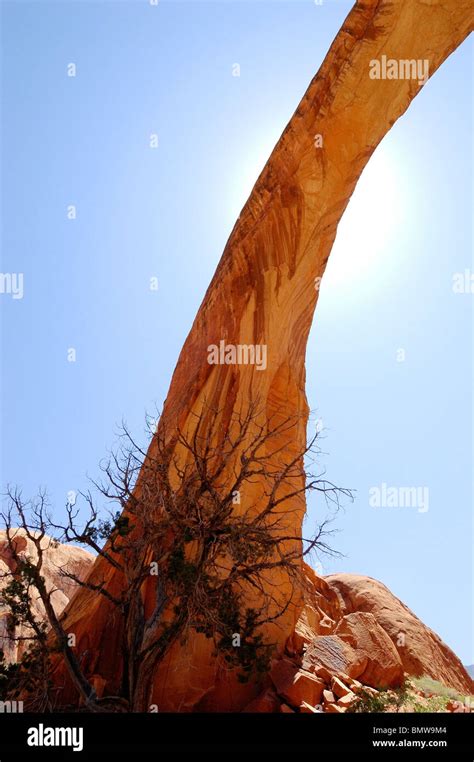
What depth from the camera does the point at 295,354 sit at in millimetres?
12609

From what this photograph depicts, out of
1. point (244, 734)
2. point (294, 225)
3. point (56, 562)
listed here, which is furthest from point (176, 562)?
point (56, 562)

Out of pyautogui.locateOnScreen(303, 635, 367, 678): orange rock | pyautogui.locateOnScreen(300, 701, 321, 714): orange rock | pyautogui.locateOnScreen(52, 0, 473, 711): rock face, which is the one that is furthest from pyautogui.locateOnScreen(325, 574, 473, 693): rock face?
pyautogui.locateOnScreen(300, 701, 321, 714): orange rock

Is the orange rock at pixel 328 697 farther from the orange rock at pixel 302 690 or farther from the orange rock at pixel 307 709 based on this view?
the orange rock at pixel 307 709

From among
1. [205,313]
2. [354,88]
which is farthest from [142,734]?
[354,88]

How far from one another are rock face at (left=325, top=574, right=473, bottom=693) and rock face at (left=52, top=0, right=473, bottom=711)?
2306 mm

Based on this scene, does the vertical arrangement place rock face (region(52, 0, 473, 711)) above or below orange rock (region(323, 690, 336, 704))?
above

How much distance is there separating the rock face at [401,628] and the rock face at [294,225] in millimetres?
2306

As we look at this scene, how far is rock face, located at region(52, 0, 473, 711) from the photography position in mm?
11438

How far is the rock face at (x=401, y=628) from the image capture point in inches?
537

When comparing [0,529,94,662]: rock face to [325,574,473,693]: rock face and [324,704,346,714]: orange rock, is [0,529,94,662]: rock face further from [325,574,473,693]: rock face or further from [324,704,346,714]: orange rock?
[324,704,346,714]: orange rock

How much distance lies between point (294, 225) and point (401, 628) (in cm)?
825

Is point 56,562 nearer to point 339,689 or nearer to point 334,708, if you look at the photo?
point 339,689

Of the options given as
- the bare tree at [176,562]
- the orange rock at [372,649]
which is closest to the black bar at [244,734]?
the bare tree at [176,562]

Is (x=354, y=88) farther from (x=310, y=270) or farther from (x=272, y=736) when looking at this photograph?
(x=272, y=736)
